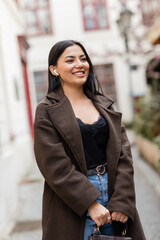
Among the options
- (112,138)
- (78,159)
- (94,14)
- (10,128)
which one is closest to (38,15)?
(94,14)

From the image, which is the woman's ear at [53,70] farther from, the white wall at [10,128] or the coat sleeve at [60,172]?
the white wall at [10,128]

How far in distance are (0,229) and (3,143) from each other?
1365mm

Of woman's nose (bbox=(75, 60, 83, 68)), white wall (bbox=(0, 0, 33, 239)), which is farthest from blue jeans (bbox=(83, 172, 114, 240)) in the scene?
white wall (bbox=(0, 0, 33, 239))

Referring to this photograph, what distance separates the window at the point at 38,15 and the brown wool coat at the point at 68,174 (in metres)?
15.5

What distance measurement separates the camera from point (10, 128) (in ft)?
20.7

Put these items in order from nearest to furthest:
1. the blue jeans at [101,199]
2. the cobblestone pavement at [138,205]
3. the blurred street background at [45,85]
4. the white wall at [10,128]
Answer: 1. the blue jeans at [101,199]
2. the cobblestone pavement at [138,205]
3. the white wall at [10,128]
4. the blurred street background at [45,85]

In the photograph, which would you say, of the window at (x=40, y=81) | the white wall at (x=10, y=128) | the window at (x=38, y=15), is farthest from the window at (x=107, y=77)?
the white wall at (x=10, y=128)

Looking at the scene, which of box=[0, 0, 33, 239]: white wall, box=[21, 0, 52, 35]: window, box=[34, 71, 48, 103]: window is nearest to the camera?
box=[0, 0, 33, 239]: white wall

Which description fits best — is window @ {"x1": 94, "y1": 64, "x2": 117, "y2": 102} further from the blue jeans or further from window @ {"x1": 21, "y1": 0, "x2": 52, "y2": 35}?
the blue jeans

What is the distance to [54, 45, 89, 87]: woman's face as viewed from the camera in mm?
1836

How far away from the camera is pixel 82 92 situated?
6.51 ft

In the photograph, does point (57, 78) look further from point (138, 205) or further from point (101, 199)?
point (138, 205)

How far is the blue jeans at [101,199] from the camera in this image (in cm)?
176

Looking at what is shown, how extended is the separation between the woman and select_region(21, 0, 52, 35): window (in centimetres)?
1530
